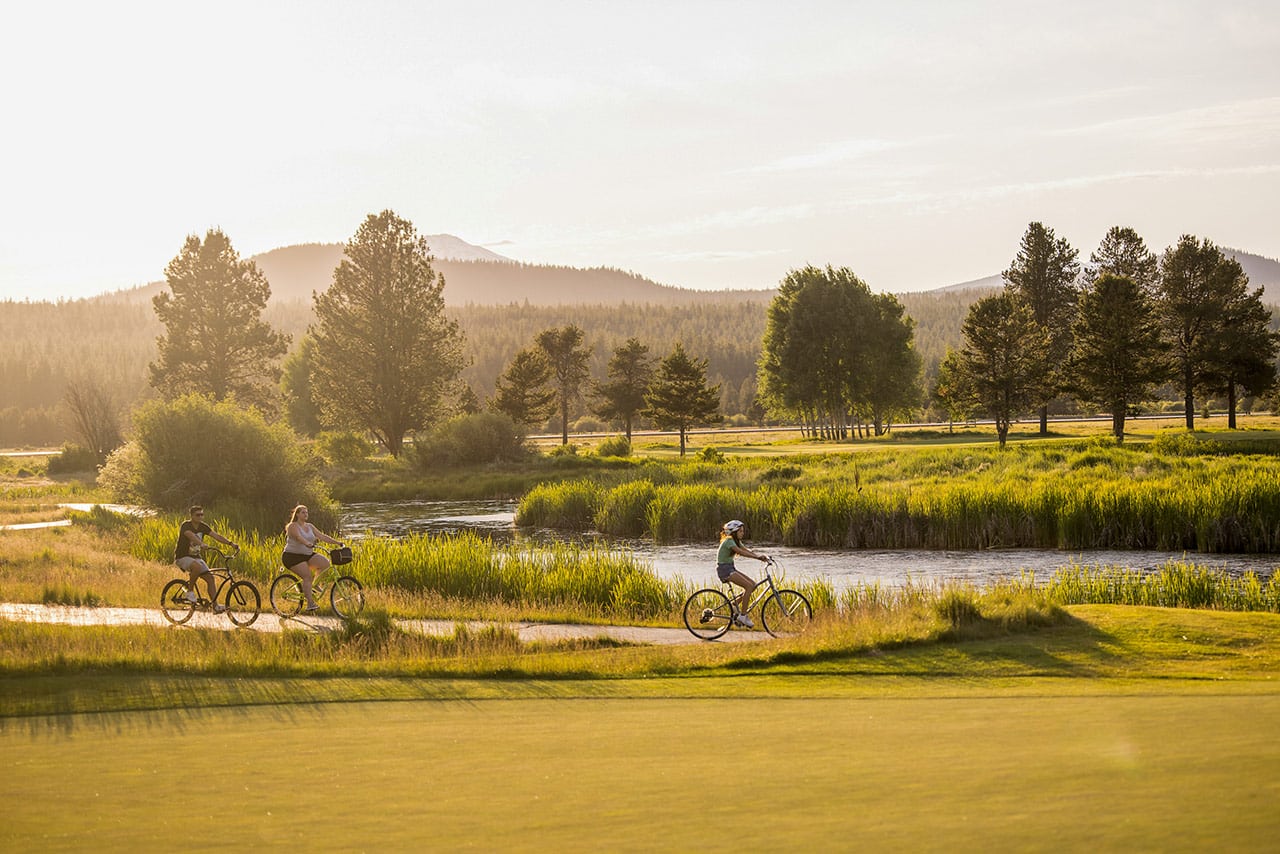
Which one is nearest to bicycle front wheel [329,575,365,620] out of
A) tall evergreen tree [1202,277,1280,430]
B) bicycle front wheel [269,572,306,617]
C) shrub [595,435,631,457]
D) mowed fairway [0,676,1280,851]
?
bicycle front wheel [269,572,306,617]

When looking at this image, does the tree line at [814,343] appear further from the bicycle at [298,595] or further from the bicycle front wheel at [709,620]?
the bicycle front wheel at [709,620]

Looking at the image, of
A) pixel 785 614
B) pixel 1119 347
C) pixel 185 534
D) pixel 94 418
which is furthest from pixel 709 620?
pixel 94 418

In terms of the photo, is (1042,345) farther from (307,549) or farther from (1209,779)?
Answer: (1209,779)

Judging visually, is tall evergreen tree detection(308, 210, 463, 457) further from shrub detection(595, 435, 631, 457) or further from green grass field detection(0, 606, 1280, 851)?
green grass field detection(0, 606, 1280, 851)

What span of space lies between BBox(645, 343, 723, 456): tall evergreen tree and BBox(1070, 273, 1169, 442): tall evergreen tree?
28.5 m

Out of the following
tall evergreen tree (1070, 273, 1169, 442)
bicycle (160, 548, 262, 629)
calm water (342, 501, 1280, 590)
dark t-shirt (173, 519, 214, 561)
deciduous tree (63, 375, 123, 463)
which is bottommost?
calm water (342, 501, 1280, 590)

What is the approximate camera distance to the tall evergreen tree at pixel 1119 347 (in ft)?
247

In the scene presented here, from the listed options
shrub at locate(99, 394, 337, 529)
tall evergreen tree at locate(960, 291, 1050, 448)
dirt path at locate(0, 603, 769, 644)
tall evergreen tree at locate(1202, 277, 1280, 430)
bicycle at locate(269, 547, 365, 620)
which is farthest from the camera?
tall evergreen tree at locate(1202, 277, 1280, 430)

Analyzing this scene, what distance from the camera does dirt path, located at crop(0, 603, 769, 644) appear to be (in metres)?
20.0

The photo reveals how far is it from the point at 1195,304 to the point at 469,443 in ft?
190

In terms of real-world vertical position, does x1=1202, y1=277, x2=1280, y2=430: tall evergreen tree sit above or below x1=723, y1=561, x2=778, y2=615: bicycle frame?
above

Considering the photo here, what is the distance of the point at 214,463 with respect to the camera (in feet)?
148

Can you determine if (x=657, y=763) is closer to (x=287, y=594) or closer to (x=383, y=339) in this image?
(x=287, y=594)

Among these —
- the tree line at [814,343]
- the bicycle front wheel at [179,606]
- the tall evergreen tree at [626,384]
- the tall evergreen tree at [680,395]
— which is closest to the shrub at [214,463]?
the bicycle front wheel at [179,606]
